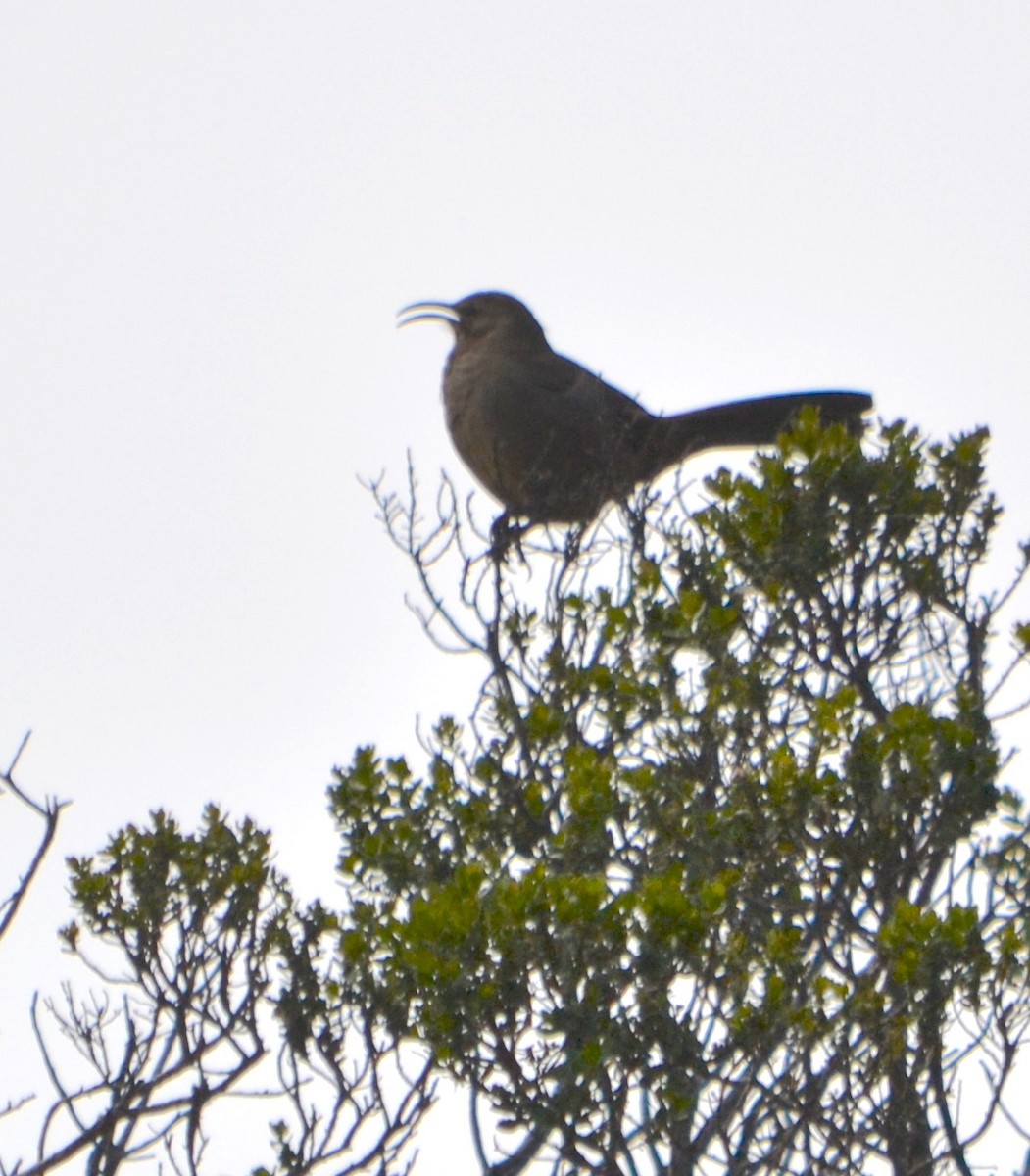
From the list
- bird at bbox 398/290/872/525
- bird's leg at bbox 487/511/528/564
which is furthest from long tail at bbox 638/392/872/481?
bird's leg at bbox 487/511/528/564

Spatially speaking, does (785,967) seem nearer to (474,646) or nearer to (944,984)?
(944,984)

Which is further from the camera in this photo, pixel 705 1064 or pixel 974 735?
pixel 974 735

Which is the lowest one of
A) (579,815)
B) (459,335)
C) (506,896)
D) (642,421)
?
(506,896)

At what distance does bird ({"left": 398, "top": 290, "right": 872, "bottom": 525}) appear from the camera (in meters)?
7.16

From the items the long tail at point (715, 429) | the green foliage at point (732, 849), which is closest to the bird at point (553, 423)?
the long tail at point (715, 429)

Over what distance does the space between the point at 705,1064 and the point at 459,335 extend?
5743 mm

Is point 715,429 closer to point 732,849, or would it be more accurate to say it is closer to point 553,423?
point 553,423

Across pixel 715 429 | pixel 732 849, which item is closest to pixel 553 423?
pixel 715 429

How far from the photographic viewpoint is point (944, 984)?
3.38 meters

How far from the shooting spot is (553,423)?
7.59 metres

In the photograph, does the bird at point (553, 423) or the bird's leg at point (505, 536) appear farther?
the bird at point (553, 423)

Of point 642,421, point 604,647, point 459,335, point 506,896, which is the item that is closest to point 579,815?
point 506,896

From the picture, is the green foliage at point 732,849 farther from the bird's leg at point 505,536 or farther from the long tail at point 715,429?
the long tail at point 715,429

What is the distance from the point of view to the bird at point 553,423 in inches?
282
